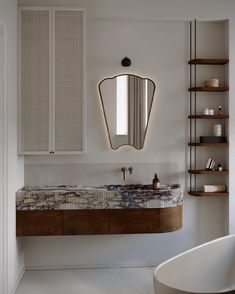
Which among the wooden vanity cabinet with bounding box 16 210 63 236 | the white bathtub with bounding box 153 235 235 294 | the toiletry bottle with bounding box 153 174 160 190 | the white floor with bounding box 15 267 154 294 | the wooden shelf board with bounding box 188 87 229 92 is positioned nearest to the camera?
the white bathtub with bounding box 153 235 235 294

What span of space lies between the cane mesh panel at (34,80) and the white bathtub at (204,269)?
177 cm

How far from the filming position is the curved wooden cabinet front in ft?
13.6

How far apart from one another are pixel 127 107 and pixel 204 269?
191 centimetres

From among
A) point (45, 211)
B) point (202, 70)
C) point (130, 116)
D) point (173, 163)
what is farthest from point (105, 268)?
point (202, 70)

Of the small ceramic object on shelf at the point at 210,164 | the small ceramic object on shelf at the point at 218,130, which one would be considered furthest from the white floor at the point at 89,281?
the small ceramic object on shelf at the point at 218,130

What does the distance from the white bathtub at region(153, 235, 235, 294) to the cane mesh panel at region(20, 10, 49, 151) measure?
5.80ft

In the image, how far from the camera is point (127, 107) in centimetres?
462

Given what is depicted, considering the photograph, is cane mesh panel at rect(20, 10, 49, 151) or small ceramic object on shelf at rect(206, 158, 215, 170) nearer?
cane mesh panel at rect(20, 10, 49, 151)

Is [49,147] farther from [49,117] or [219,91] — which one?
[219,91]

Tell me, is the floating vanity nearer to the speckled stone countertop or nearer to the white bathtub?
the speckled stone countertop

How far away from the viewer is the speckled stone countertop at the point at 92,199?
13.6 ft

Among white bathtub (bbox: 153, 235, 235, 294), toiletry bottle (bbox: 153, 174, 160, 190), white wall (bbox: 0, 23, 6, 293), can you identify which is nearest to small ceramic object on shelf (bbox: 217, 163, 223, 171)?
toiletry bottle (bbox: 153, 174, 160, 190)

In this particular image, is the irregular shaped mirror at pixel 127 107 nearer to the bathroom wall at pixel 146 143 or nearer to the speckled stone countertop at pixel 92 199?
the bathroom wall at pixel 146 143

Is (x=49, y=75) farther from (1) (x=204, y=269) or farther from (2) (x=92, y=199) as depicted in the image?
(1) (x=204, y=269)
